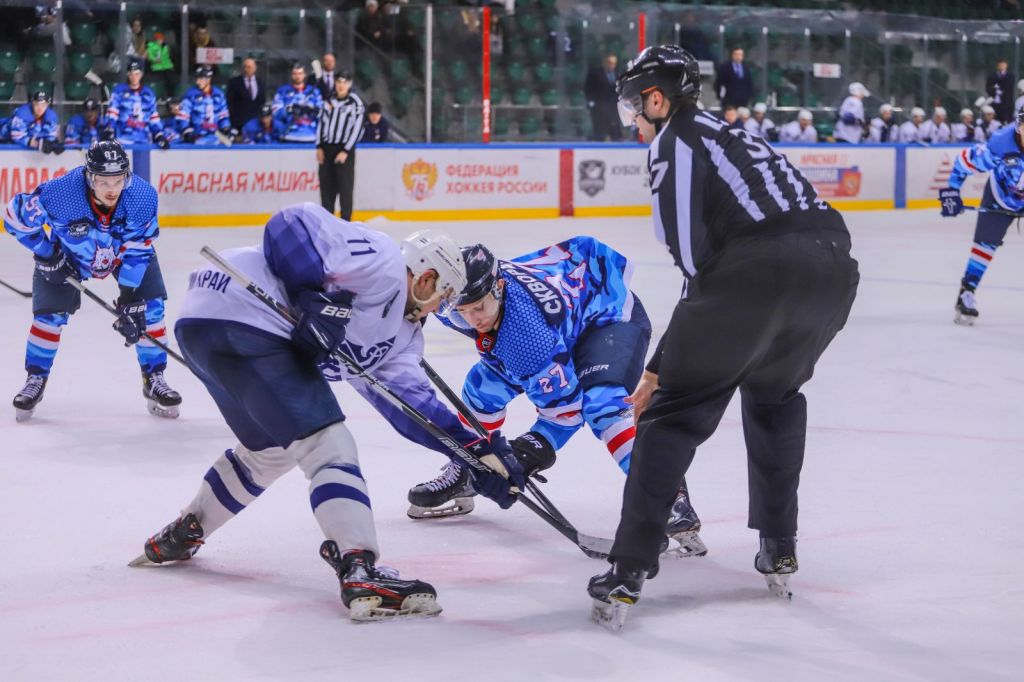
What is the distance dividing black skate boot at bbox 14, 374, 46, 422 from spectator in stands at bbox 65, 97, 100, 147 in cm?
800

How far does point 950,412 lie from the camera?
581 centimetres

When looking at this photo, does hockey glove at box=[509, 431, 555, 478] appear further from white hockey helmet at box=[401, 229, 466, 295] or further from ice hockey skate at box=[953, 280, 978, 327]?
ice hockey skate at box=[953, 280, 978, 327]

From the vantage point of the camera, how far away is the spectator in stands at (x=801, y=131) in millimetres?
17438

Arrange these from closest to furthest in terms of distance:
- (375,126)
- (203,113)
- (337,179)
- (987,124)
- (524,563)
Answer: (524,563) < (337,179) < (203,113) < (375,126) < (987,124)

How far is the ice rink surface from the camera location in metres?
2.98

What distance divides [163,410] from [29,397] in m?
0.52

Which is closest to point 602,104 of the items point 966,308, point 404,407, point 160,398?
point 966,308

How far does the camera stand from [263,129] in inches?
561

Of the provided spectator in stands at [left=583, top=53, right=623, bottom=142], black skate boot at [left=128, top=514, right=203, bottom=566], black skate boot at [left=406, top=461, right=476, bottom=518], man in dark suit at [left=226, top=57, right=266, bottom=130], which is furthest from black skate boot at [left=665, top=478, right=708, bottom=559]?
spectator in stands at [left=583, top=53, right=623, bottom=142]

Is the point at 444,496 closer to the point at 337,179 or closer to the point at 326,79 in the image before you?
the point at 337,179

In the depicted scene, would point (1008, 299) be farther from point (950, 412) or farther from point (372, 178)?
point (372, 178)

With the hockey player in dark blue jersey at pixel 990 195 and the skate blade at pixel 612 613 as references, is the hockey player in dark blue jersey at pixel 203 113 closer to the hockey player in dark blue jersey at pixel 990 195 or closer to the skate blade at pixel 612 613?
the hockey player in dark blue jersey at pixel 990 195

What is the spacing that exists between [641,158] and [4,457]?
11454 millimetres

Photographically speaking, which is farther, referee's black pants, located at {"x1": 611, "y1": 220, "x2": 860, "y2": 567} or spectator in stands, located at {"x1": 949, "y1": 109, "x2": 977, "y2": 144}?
spectator in stands, located at {"x1": 949, "y1": 109, "x2": 977, "y2": 144}
